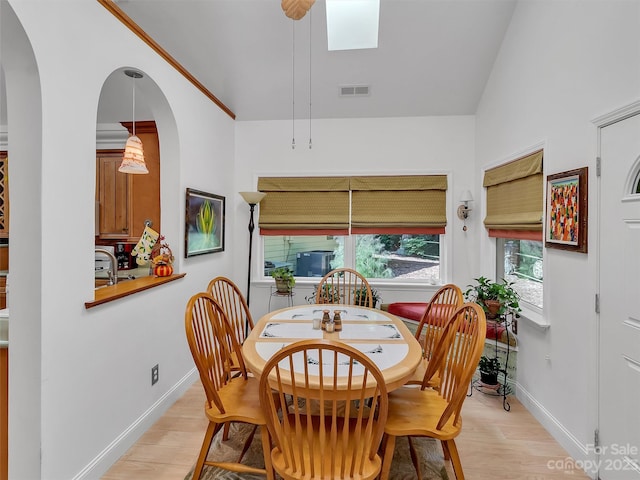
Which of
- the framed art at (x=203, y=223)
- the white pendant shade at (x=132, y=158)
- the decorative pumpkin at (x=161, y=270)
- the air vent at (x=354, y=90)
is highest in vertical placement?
the air vent at (x=354, y=90)

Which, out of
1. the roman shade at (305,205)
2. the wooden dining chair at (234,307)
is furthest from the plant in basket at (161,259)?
the roman shade at (305,205)

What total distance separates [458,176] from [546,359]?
84.5 inches

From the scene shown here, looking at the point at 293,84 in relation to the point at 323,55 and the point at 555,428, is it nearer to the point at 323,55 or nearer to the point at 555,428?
the point at 323,55

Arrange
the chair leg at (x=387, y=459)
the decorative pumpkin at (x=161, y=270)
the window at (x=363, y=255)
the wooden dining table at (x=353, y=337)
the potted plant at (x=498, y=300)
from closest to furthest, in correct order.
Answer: the chair leg at (x=387, y=459)
the wooden dining table at (x=353, y=337)
the decorative pumpkin at (x=161, y=270)
the potted plant at (x=498, y=300)
the window at (x=363, y=255)

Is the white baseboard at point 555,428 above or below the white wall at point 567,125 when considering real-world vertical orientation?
below

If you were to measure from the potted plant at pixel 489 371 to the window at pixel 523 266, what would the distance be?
0.59 m

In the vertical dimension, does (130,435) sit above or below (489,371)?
below

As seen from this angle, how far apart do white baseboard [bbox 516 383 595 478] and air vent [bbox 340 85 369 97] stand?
10.3ft

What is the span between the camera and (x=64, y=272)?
1557 millimetres

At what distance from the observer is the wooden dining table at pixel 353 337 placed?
151 centimetres

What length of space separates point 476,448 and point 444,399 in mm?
640

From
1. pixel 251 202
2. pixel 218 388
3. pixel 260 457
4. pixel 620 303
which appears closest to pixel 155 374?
pixel 218 388

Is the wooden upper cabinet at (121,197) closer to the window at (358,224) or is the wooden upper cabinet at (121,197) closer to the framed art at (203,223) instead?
the framed art at (203,223)

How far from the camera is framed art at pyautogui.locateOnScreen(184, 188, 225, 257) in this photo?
273 centimetres
